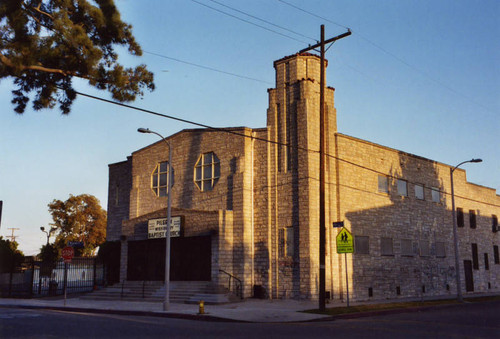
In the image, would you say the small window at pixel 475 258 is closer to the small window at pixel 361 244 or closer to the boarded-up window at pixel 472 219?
the boarded-up window at pixel 472 219

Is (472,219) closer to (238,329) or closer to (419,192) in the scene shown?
(419,192)

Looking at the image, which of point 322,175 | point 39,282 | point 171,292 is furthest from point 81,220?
point 322,175

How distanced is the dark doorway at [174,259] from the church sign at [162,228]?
20.8 inches

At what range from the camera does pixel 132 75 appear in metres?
17.4

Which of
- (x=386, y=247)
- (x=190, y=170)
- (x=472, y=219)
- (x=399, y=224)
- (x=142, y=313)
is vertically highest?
(x=190, y=170)

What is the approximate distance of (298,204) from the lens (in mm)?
27250

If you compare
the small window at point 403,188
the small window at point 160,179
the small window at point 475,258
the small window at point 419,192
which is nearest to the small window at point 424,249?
the small window at point 419,192

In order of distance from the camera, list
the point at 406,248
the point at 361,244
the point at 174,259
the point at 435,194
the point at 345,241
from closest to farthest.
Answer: the point at 345,241
the point at 361,244
the point at 174,259
the point at 406,248
the point at 435,194

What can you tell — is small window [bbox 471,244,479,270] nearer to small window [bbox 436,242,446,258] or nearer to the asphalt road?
small window [bbox 436,242,446,258]

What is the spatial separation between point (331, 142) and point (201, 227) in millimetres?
9195

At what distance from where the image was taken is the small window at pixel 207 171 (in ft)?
101

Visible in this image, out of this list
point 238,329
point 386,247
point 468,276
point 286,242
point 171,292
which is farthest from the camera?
point 468,276

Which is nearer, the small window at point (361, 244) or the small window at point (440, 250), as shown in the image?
the small window at point (361, 244)

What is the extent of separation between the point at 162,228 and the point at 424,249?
18161 mm
